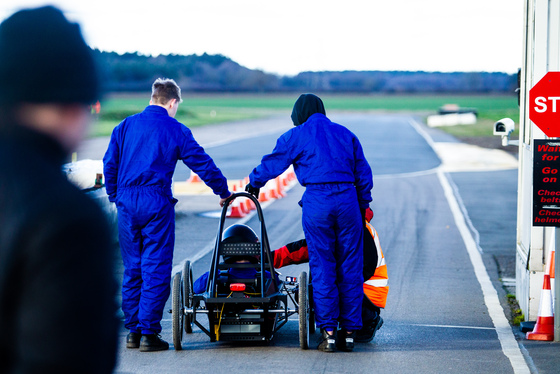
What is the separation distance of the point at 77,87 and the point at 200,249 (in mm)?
10124

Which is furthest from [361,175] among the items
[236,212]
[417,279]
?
[236,212]

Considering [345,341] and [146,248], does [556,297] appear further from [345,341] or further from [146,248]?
[146,248]

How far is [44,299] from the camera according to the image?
65.9 inches

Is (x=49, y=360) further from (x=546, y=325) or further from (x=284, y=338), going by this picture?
(x=546, y=325)

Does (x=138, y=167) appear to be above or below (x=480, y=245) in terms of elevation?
above

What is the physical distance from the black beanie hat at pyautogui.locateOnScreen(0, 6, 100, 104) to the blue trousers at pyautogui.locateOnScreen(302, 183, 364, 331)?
4625mm

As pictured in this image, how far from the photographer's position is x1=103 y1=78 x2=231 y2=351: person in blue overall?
20.9ft

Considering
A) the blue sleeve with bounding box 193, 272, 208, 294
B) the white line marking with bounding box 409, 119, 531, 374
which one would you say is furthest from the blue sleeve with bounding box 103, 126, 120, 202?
the white line marking with bounding box 409, 119, 531, 374

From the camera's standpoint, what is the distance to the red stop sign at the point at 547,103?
23.3 feet

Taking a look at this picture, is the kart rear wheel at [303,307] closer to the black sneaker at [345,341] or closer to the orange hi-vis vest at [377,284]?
the black sneaker at [345,341]

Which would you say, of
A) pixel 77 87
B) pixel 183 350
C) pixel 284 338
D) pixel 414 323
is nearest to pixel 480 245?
pixel 414 323

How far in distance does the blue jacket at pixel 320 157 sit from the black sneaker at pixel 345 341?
1.08 metres

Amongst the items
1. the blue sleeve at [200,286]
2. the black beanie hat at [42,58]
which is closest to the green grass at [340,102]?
the blue sleeve at [200,286]

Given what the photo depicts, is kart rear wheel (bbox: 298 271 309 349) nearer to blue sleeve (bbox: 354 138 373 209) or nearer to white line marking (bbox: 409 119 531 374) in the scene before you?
blue sleeve (bbox: 354 138 373 209)
